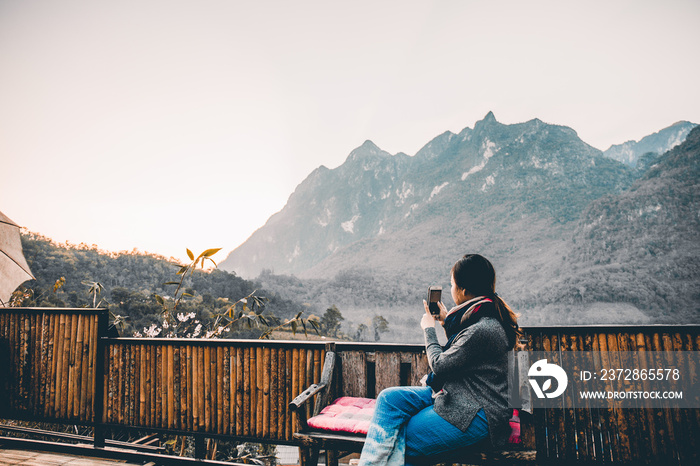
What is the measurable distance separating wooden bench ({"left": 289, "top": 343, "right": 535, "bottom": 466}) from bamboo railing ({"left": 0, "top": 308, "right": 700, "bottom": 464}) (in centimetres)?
17

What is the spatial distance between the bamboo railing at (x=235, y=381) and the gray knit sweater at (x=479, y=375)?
1.31 metres

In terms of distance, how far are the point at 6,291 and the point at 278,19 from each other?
15.4m

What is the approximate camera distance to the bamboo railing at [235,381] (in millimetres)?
2697

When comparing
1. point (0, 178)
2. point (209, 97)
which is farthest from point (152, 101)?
point (0, 178)

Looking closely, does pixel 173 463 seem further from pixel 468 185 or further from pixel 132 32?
pixel 468 185

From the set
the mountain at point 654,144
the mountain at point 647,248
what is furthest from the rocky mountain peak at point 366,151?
the mountain at point 647,248

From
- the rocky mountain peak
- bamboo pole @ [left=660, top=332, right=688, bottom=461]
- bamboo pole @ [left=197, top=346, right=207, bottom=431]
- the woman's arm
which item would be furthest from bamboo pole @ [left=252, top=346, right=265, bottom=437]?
the rocky mountain peak

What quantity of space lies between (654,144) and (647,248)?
5972 cm

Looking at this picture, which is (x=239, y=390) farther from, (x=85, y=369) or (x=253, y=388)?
(x=85, y=369)

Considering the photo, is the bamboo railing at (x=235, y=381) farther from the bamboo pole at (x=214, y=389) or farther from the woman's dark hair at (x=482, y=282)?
the woman's dark hair at (x=482, y=282)

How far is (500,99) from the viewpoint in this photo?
9319 centimetres

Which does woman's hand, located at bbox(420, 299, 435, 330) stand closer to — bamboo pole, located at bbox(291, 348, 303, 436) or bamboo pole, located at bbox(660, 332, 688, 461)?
bamboo pole, located at bbox(291, 348, 303, 436)

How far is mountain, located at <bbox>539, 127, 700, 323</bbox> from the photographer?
46625 millimetres

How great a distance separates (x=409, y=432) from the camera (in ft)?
5.96
